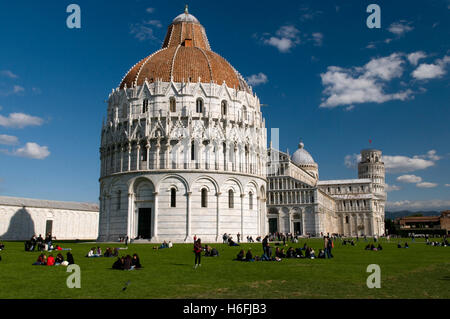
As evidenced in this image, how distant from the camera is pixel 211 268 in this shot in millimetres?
21031

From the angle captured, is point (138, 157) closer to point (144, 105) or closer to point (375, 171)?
point (144, 105)

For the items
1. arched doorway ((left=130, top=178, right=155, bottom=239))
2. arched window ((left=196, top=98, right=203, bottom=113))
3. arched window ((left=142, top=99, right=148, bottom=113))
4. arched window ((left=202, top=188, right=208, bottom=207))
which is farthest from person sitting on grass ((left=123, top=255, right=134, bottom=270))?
arched window ((left=142, top=99, right=148, bottom=113))

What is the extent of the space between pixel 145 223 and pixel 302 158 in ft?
303

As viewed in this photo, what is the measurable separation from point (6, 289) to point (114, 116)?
44586mm

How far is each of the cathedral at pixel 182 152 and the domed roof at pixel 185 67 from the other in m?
0.14

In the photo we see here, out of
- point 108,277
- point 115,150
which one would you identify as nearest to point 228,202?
point 115,150

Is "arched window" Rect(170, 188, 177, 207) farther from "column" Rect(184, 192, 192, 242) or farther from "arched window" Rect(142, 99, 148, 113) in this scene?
"arched window" Rect(142, 99, 148, 113)

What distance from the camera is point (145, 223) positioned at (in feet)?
166

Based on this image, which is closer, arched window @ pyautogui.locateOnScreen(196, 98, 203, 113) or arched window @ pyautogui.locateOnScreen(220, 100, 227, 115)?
arched window @ pyautogui.locateOnScreen(196, 98, 203, 113)

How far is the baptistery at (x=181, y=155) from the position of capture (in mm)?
49750

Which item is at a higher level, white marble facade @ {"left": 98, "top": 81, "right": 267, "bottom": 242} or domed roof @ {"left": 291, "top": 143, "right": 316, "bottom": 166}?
domed roof @ {"left": 291, "top": 143, "right": 316, "bottom": 166}

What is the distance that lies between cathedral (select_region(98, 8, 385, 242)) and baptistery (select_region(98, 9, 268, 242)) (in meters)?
0.12

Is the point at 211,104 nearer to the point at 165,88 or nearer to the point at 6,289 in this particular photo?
the point at 165,88

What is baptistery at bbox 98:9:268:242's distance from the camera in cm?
4975
